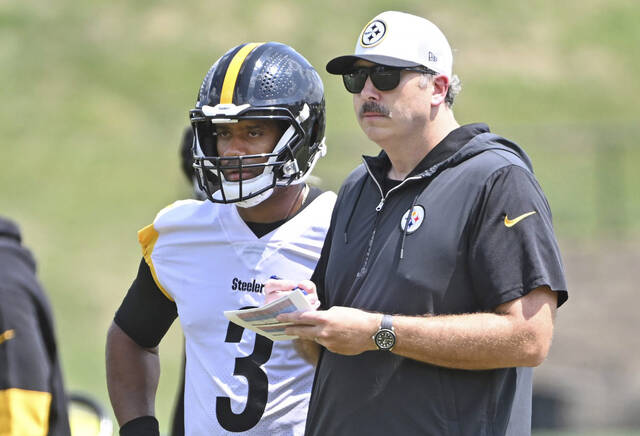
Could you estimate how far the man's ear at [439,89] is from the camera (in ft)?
12.3

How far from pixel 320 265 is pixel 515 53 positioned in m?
28.4

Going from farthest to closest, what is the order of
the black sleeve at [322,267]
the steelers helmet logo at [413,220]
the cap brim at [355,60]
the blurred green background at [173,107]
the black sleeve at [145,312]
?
the blurred green background at [173,107]
the black sleeve at [145,312]
the black sleeve at [322,267]
the cap brim at [355,60]
the steelers helmet logo at [413,220]

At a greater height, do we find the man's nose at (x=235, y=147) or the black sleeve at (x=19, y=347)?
the man's nose at (x=235, y=147)

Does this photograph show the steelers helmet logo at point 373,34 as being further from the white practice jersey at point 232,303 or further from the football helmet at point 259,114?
the white practice jersey at point 232,303

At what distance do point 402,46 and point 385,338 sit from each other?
3.22 feet

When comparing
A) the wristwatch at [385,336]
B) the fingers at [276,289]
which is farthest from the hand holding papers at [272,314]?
the wristwatch at [385,336]

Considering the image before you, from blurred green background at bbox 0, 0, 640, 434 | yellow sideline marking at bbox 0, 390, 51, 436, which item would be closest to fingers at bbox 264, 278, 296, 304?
yellow sideline marking at bbox 0, 390, 51, 436

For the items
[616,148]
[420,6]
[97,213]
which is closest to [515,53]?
[420,6]

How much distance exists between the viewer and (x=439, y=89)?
3773mm

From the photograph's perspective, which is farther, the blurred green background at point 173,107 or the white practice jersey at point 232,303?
the blurred green background at point 173,107

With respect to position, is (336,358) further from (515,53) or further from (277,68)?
(515,53)

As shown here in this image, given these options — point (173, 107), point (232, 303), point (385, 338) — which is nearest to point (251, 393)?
point (232, 303)

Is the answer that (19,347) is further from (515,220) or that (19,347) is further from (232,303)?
(515,220)

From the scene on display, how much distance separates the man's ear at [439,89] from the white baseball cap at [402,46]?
2cm
